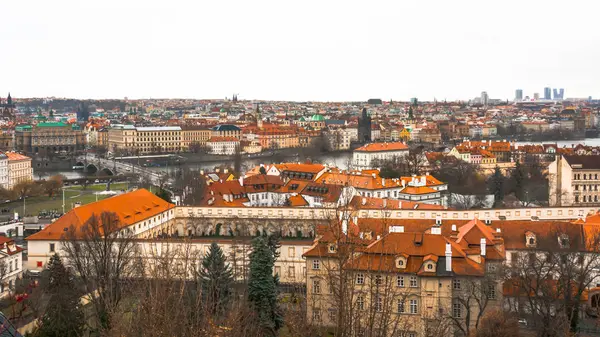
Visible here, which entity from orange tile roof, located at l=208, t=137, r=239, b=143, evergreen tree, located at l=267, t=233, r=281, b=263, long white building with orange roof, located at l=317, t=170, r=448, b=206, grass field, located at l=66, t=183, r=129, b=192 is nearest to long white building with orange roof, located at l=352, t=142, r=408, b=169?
grass field, located at l=66, t=183, r=129, b=192

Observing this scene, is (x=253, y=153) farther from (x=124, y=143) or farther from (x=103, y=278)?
(x=103, y=278)

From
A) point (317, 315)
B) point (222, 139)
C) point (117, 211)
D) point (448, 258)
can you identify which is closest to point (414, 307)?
point (448, 258)

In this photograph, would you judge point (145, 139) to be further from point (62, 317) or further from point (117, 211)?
point (62, 317)

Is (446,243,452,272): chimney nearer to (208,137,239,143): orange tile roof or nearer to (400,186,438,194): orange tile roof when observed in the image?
(400,186,438,194): orange tile roof

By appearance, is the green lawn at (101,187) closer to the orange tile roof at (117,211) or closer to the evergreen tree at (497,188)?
the orange tile roof at (117,211)

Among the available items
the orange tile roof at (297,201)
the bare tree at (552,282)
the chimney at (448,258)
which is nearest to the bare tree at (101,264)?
the chimney at (448,258)

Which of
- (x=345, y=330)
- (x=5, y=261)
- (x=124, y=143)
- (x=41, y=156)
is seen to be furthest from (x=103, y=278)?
(x=124, y=143)
